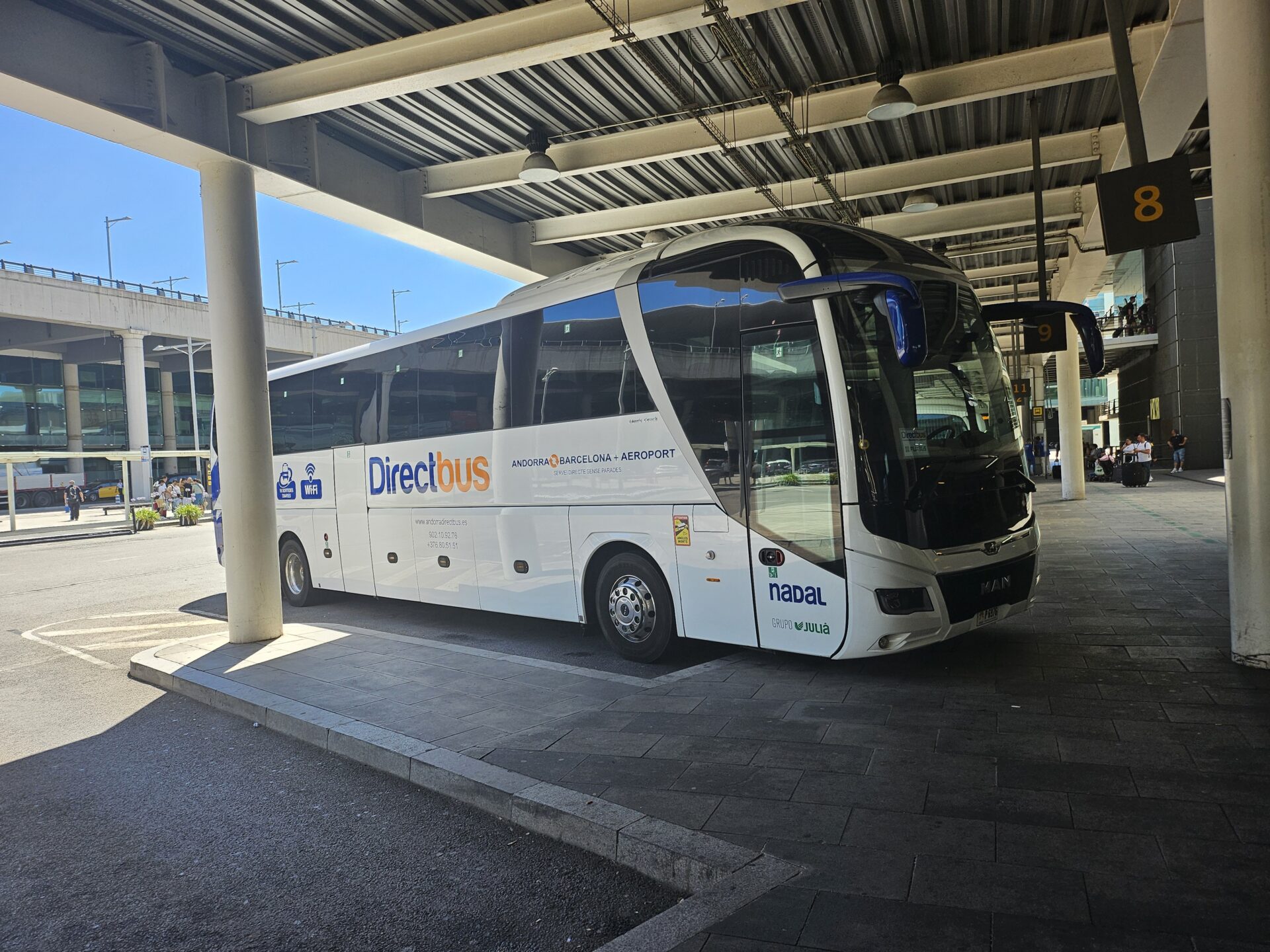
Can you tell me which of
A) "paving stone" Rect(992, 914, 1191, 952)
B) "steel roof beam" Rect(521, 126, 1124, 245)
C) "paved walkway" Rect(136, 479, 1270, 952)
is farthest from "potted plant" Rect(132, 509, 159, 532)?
"paving stone" Rect(992, 914, 1191, 952)

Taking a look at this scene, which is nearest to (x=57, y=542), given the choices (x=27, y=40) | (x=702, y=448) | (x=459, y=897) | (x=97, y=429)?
(x=27, y=40)

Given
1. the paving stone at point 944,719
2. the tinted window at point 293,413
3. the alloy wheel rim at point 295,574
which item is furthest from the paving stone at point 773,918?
the alloy wheel rim at point 295,574

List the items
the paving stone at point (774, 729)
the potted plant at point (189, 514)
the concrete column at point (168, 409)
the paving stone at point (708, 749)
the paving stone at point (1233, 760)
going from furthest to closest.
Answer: the concrete column at point (168, 409), the potted plant at point (189, 514), the paving stone at point (774, 729), the paving stone at point (708, 749), the paving stone at point (1233, 760)

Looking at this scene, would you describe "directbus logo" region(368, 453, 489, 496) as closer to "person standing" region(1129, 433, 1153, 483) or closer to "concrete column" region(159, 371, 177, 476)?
"person standing" region(1129, 433, 1153, 483)

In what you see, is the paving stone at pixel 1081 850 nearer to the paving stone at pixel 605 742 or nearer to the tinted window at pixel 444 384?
the paving stone at pixel 605 742

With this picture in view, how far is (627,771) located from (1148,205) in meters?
5.48

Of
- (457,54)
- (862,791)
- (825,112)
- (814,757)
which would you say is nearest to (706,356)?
(814,757)

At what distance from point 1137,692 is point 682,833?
141 inches

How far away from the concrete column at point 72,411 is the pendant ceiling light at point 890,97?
187 feet

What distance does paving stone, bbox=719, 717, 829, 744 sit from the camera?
17.4 ft

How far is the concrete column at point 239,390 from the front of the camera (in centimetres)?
893

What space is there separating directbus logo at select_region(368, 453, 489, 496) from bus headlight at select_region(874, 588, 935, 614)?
14.7ft

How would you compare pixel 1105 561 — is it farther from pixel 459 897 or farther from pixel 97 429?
pixel 97 429

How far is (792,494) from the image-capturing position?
6543 millimetres
